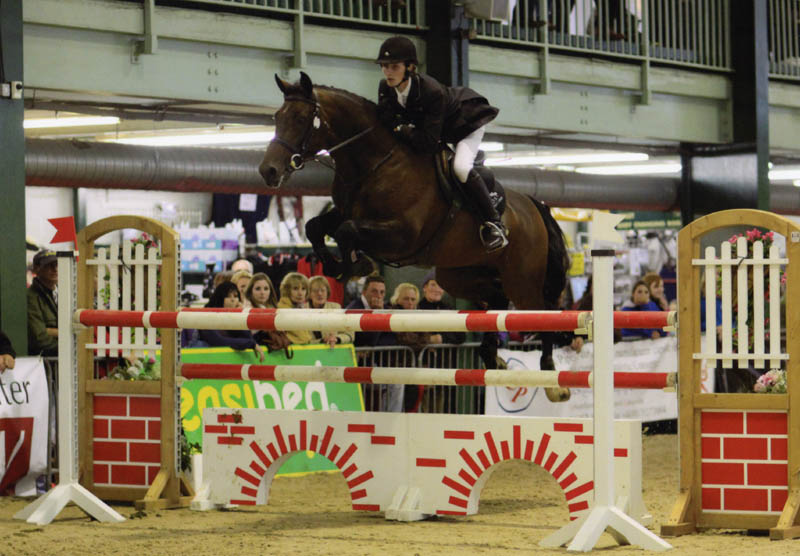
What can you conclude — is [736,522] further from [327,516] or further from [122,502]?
[122,502]

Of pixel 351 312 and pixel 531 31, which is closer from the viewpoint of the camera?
pixel 351 312

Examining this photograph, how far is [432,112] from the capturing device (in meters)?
5.62

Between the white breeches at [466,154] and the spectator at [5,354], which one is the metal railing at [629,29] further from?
the spectator at [5,354]

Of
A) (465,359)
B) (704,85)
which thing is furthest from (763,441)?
(704,85)

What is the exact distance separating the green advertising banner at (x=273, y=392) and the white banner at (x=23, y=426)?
Result: 2.75 ft

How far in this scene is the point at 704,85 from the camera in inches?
460

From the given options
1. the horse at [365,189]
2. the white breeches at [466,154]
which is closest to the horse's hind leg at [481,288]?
the horse at [365,189]

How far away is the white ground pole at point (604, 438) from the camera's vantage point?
4645mm

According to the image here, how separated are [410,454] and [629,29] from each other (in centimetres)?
657

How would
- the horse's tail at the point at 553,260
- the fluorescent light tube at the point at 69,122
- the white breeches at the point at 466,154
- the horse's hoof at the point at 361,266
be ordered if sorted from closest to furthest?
the horse's hoof at the point at 361,266 < the white breeches at the point at 466,154 < the horse's tail at the point at 553,260 < the fluorescent light tube at the point at 69,122

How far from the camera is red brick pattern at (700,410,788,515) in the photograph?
16.5ft

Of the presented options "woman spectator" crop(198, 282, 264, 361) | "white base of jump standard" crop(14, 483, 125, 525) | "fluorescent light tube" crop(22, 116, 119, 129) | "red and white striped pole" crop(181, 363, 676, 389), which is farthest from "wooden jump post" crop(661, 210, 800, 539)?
"fluorescent light tube" crop(22, 116, 119, 129)

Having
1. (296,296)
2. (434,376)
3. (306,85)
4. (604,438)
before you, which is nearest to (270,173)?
(306,85)

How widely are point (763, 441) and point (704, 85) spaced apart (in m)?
7.26
